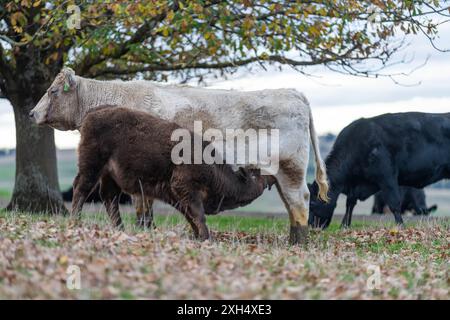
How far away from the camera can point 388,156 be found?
16891 mm

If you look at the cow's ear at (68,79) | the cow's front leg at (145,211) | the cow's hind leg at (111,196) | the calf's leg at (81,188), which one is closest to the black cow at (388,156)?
the cow's front leg at (145,211)

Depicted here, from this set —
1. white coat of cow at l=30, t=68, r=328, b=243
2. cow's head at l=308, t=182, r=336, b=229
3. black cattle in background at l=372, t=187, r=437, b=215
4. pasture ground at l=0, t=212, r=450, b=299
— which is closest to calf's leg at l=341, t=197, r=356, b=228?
cow's head at l=308, t=182, r=336, b=229

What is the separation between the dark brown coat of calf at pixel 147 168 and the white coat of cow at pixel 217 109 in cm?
100

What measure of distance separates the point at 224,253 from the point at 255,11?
29.5 ft

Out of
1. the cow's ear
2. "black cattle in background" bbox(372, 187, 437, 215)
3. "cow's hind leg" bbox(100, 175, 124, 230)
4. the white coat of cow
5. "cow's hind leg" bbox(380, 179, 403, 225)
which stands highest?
the cow's ear

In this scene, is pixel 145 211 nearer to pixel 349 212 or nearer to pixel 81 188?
pixel 81 188

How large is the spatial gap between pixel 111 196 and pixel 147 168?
3.80 feet

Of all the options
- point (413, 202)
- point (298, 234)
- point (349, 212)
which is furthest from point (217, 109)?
point (413, 202)

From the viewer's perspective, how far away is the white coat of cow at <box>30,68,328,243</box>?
479 inches

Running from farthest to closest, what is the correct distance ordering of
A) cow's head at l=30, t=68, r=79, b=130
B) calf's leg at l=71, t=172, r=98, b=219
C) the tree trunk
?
1. the tree trunk
2. cow's head at l=30, t=68, r=79, b=130
3. calf's leg at l=71, t=172, r=98, b=219

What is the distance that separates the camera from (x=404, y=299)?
797 cm

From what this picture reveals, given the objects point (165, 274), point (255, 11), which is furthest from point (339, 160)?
point (165, 274)

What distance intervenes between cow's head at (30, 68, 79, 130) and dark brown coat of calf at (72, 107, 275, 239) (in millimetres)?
1389

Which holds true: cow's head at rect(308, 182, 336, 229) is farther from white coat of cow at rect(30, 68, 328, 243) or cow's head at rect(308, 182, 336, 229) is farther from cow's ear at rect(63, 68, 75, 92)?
cow's ear at rect(63, 68, 75, 92)
